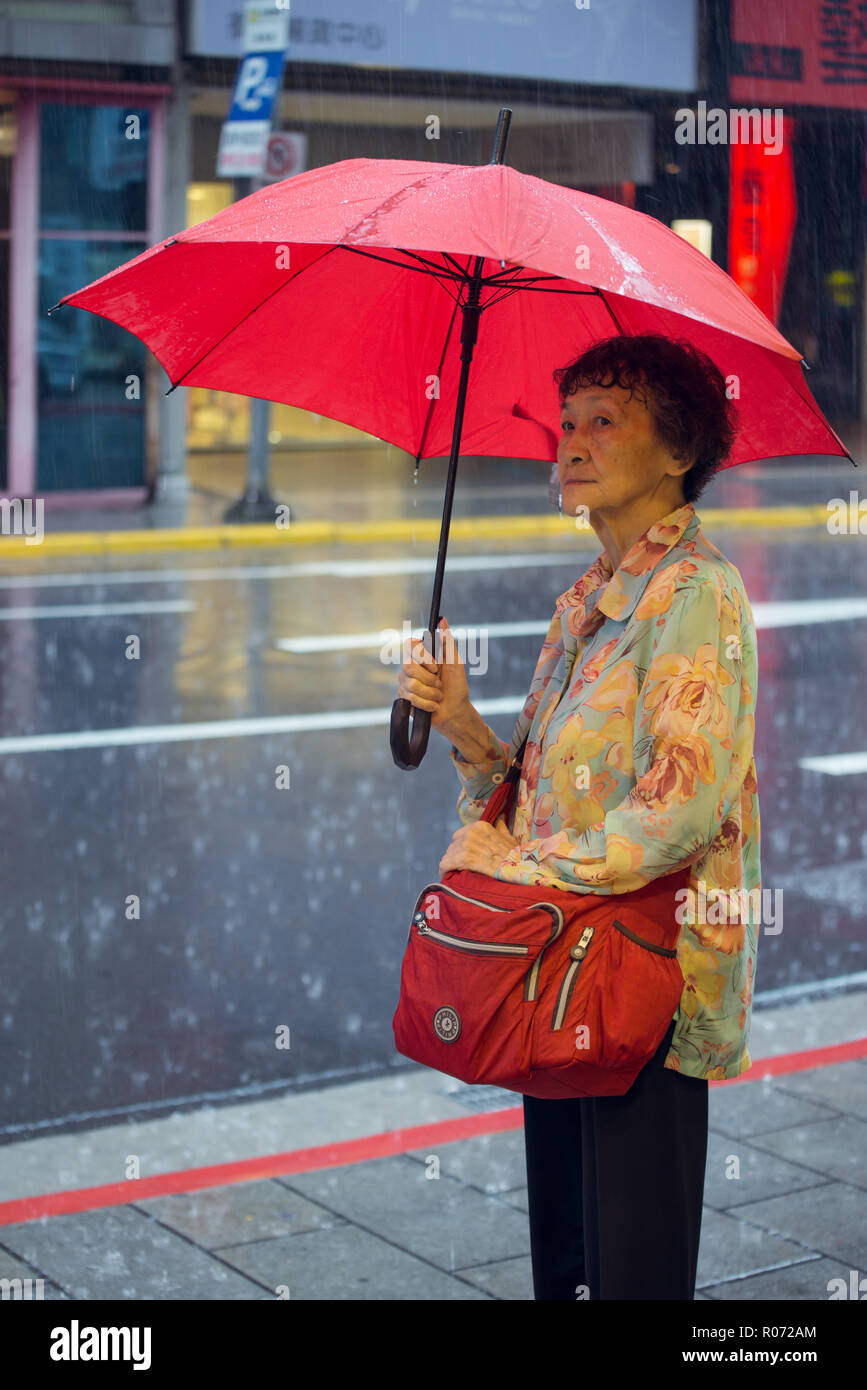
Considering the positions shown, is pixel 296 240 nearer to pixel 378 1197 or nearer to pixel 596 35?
pixel 378 1197

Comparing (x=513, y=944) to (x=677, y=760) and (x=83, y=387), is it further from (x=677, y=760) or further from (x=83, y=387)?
(x=83, y=387)

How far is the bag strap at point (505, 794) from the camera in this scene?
3.19 meters

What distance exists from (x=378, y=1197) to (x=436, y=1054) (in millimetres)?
1787

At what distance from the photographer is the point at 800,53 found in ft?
83.5

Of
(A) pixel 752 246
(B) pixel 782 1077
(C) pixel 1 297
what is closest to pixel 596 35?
(A) pixel 752 246

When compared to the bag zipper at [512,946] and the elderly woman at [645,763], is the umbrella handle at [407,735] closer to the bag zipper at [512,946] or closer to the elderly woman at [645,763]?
the elderly woman at [645,763]

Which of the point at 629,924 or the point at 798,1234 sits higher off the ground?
the point at 629,924

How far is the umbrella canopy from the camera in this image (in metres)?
2.96

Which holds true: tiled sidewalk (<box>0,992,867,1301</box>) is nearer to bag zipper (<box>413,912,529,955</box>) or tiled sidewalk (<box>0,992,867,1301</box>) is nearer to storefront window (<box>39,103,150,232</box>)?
bag zipper (<box>413,912,529,955</box>)

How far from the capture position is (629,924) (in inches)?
113

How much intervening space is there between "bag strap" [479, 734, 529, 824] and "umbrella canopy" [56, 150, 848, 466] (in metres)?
0.71

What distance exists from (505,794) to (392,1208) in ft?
5.51

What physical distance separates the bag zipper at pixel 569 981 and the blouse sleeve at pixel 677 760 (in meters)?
0.09

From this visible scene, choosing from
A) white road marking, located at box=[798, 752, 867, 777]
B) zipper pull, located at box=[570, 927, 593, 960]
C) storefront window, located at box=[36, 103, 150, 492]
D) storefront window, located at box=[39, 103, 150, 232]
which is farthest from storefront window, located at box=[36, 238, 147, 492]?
zipper pull, located at box=[570, 927, 593, 960]
